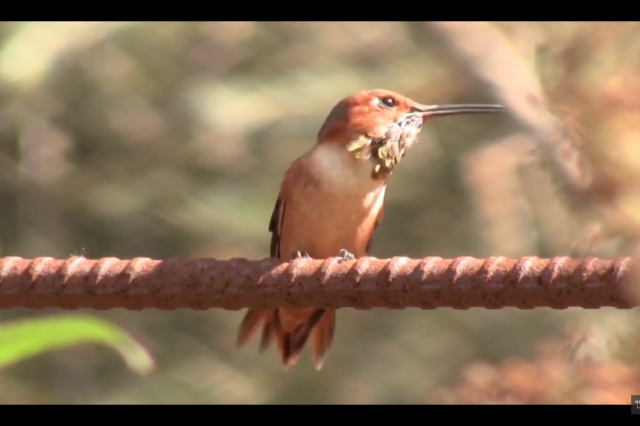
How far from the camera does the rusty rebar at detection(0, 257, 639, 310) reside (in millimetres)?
3004

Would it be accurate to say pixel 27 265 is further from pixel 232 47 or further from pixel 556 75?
pixel 232 47

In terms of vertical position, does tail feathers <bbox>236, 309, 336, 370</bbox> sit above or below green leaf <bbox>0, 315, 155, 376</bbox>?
above

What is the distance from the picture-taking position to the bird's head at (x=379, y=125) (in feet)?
18.3

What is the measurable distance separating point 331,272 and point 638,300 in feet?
5.79

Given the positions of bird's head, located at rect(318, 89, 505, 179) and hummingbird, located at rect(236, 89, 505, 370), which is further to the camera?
bird's head, located at rect(318, 89, 505, 179)

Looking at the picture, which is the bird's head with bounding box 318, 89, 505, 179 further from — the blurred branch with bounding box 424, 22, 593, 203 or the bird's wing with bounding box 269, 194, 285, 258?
the blurred branch with bounding box 424, 22, 593, 203

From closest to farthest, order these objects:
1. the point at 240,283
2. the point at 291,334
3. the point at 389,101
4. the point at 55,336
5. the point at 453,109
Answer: the point at 55,336
the point at 240,283
the point at 291,334
the point at 453,109
the point at 389,101

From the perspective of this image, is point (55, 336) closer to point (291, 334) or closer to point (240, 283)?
point (240, 283)

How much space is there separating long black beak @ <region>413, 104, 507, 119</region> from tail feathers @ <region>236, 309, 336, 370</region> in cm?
113

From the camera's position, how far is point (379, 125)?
570 centimetres

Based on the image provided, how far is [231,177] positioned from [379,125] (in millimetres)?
6817

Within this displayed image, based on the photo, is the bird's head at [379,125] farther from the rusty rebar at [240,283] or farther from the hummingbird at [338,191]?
the rusty rebar at [240,283]

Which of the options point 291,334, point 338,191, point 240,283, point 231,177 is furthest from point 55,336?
point 231,177

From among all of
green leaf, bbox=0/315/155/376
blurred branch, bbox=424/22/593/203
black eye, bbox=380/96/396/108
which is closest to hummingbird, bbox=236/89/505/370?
black eye, bbox=380/96/396/108
